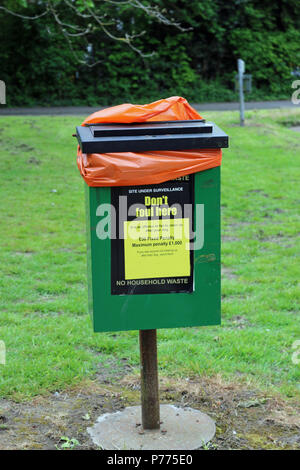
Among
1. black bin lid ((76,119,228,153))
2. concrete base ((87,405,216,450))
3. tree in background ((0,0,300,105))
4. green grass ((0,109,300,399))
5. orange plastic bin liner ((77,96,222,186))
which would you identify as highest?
tree in background ((0,0,300,105))

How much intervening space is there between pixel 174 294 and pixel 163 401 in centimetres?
97

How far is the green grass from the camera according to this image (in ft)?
13.9

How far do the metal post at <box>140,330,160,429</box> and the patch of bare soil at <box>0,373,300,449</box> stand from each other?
32 centimetres

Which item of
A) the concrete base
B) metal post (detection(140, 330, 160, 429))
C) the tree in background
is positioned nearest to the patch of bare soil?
the concrete base

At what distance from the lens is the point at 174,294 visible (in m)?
3.20

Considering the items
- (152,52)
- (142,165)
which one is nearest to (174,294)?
(142,165)

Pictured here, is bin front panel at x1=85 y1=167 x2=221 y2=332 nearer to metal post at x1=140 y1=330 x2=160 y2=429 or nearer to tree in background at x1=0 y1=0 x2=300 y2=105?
metal post at x1=140 y1=330 x2=160 y2=429

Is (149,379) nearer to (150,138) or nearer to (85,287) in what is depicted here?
(150,138)

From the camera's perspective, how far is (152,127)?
3.16 m
